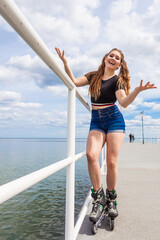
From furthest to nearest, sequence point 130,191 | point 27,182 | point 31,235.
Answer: point 130,191
point 31,235
point 27,182

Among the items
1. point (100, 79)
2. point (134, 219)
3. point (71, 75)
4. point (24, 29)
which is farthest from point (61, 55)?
point (134, 219)

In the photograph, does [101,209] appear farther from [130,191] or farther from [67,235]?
[130,191]

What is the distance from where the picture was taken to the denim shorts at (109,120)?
1983 mm

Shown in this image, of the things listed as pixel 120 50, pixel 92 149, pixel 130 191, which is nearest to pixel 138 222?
pixel 92 149

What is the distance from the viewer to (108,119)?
2.00m

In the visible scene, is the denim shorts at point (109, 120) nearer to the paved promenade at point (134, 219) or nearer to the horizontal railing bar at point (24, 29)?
the paved promenade at point (134, 219)

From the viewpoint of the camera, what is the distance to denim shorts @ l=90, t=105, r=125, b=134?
1983 millimetres

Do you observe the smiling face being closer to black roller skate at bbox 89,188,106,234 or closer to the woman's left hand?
the woman's left hand

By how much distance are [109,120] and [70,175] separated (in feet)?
2.56

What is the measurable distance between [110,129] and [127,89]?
46 cm

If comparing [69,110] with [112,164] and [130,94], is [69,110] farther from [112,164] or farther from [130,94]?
[112,164]

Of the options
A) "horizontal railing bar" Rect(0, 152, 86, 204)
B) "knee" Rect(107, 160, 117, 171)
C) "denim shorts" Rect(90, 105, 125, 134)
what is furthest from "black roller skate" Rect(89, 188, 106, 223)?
"horizontal railing bar" Rect(0, 152, 86, 204)

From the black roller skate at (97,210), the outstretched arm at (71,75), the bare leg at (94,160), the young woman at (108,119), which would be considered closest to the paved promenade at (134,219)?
the black roller skate at (97,210)

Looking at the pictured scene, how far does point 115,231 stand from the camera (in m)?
1.72
